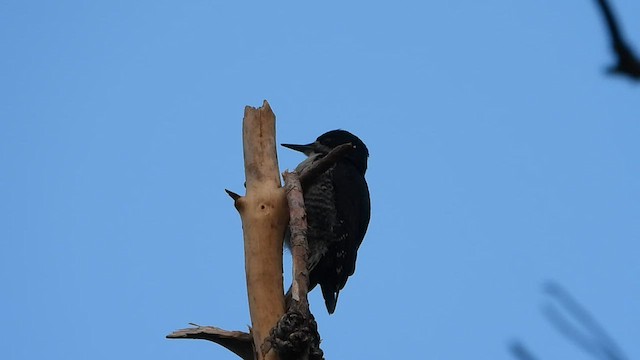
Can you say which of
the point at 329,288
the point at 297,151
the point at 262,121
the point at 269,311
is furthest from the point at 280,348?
the point at 297,151

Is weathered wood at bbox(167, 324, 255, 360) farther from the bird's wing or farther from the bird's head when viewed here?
the bird's head

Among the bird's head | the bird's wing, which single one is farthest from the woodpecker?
the bird's head

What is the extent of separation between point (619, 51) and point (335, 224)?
4575 mm

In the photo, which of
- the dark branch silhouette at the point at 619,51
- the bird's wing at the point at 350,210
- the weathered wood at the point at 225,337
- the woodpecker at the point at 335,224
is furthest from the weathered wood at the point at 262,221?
the dark branch silhouette at the point at 619,51

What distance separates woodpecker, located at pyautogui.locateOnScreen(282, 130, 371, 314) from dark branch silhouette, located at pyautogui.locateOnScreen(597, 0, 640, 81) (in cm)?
427

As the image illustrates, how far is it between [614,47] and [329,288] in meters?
4.50

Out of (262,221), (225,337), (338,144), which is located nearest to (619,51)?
(225,337)

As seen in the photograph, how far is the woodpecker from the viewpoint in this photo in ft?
17.0

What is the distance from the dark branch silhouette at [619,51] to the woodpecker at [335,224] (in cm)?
427

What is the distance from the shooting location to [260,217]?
12.8 ft

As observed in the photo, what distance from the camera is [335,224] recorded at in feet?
17.4

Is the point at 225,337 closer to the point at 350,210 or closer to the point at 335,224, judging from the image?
the point at 335,224

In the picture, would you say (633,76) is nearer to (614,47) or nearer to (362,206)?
(614,47)

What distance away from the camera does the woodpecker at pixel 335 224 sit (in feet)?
17.0
